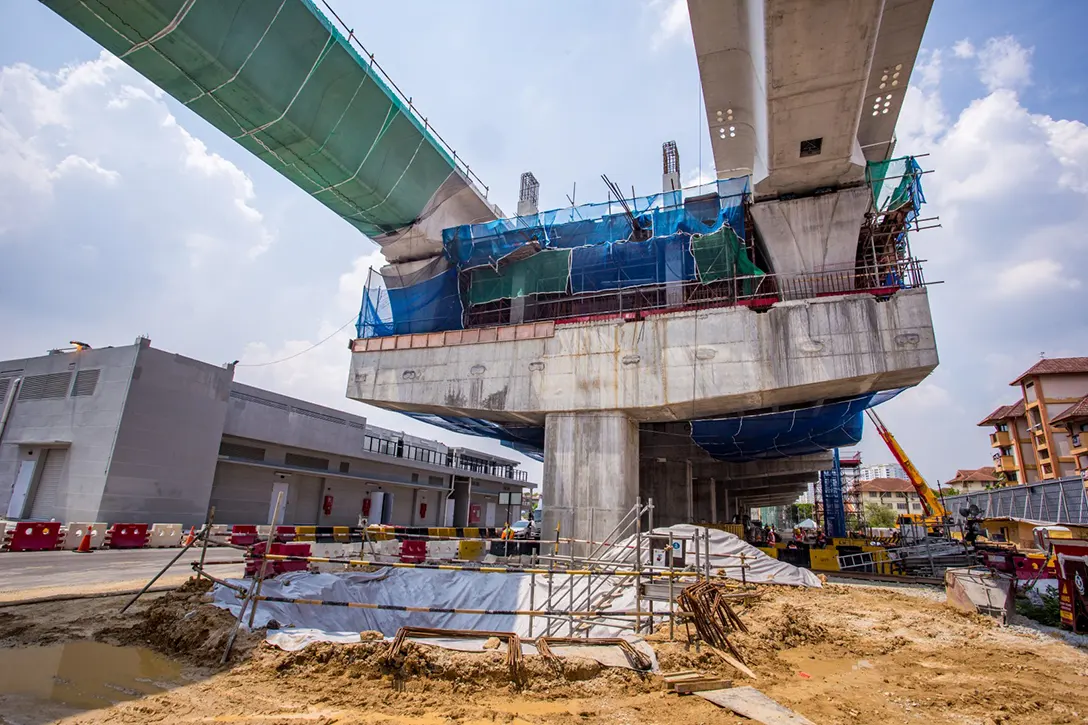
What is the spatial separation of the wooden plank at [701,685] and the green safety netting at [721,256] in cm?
1361

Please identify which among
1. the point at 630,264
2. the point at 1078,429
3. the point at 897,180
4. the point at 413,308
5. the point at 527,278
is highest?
the point at 897,180

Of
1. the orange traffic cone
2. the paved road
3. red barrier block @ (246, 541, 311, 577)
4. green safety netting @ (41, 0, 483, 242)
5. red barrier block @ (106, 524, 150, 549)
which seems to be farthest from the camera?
red barrier block @ (106, 524, 150, 549)

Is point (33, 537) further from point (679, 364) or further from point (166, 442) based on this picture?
point (679, 364)

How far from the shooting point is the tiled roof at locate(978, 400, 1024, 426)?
48.7 meters

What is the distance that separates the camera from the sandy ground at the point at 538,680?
5.11 m

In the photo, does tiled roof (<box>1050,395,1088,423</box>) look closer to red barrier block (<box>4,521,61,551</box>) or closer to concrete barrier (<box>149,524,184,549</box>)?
concrete barrier (<box>149,524,184,549</box>)

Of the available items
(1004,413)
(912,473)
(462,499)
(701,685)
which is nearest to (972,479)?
(1004,413)

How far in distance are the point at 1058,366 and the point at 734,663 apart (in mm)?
53824

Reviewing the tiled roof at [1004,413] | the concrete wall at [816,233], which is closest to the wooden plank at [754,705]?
the concrete wall at [816,233]

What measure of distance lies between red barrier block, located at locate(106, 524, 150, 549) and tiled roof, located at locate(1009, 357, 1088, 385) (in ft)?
197

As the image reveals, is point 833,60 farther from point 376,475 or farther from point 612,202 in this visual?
point 376,475

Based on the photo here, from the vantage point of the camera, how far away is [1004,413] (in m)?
50.2

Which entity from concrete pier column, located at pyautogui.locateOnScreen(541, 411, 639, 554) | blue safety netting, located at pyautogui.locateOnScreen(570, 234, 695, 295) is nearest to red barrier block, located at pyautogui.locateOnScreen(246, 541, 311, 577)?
concrete pier column, located at pyautogui.locateOnScreen(541, 411, 639, 554)

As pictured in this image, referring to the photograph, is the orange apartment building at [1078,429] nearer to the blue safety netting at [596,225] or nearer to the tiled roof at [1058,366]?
the tiled roof at [1058,366]
